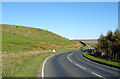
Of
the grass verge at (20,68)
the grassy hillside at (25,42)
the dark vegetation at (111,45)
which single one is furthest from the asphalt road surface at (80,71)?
the grassy hillside at (25,42)

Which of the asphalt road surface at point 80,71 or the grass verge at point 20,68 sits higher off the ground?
the grass verge at point 20,68

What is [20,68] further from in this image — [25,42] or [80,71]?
[25,42]

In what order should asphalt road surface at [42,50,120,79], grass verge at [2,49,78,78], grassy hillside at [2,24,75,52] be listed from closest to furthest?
grass verge at [2,49,78,78], asphalt road surface at [42,50,120,79], grassy hillside at [2,24,75,52]

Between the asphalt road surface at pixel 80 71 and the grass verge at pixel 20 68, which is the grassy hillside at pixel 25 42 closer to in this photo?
the grass verge at pixel 20 68

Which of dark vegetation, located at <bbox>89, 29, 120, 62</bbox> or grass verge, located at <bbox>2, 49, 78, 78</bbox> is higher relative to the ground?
dark vegetation, located at <bbox>89, 29, 120, 62</bbox>

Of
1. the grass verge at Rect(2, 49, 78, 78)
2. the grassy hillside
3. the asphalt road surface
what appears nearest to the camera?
the grass verge at Rect(2, 49, 78, 78)

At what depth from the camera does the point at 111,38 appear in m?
36.0

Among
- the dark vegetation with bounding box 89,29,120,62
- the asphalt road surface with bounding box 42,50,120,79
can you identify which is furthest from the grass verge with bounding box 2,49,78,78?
the dark vegetation with bounding box 89,29,120,62

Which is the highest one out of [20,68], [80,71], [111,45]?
[111,45]

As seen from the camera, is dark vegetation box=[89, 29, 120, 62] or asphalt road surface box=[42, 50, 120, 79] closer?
asphalt road surface box=[42, 50, 120, 79]

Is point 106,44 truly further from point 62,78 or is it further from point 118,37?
point 62,78

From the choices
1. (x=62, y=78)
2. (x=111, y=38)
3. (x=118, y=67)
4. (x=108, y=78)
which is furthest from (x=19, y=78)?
(x=111, y=38)

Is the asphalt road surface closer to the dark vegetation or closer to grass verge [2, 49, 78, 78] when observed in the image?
grass verge [2, 49, 78, 78]

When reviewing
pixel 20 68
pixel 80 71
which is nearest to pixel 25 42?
pixel 20 68
